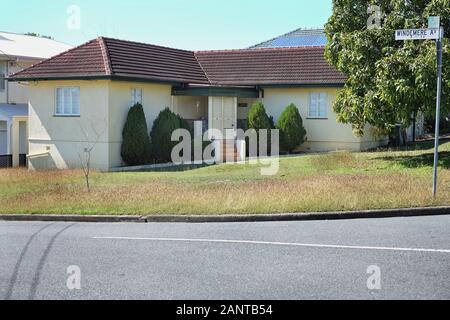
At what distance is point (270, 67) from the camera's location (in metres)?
29.7

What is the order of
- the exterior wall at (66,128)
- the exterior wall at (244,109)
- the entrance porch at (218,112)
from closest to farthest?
the exterior wall at (66,128) → the entrance porch at (218,112) → the exterior wall at (244,109)

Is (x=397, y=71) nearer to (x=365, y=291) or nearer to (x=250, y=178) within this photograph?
(x=250, y=178)

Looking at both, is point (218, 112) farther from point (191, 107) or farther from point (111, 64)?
point (111, 64)

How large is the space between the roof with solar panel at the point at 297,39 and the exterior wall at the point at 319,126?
422 inches

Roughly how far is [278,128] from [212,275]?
2022 cm

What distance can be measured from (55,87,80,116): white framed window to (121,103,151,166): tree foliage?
2215mm

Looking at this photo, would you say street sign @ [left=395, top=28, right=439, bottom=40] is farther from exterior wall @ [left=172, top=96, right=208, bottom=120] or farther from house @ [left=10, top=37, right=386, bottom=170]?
exterior wall @ [left=172, top=96, right=208, bottom=120]

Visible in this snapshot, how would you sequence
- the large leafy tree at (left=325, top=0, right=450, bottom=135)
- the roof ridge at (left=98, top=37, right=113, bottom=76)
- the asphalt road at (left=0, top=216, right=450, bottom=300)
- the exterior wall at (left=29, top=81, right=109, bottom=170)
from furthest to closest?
the exterior wall at (left=29, top=81, right=109, bottom=170)
the roof ridge at (left=98, top=37, right=113, bottom=76)
the large leafy tree at (left=325, top=0, right=450, bottom=135)
the asphalt road at (left=0, top=216, right=450, bottom=300)

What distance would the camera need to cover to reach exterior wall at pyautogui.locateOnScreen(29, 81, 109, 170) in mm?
24547

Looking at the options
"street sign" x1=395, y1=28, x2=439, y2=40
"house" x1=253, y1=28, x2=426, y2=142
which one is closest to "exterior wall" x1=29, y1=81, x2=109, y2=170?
"street sign" x1=395, y1=28, x2=439, y2=40

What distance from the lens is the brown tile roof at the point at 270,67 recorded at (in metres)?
28.0

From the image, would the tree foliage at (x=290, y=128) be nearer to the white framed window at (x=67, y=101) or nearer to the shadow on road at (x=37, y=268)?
the white framed window at (x=67, y=101)

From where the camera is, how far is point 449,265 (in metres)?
7.89

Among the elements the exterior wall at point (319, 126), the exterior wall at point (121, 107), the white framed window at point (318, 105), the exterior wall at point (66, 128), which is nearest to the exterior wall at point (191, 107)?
the exterior wall at point (121, 107)
